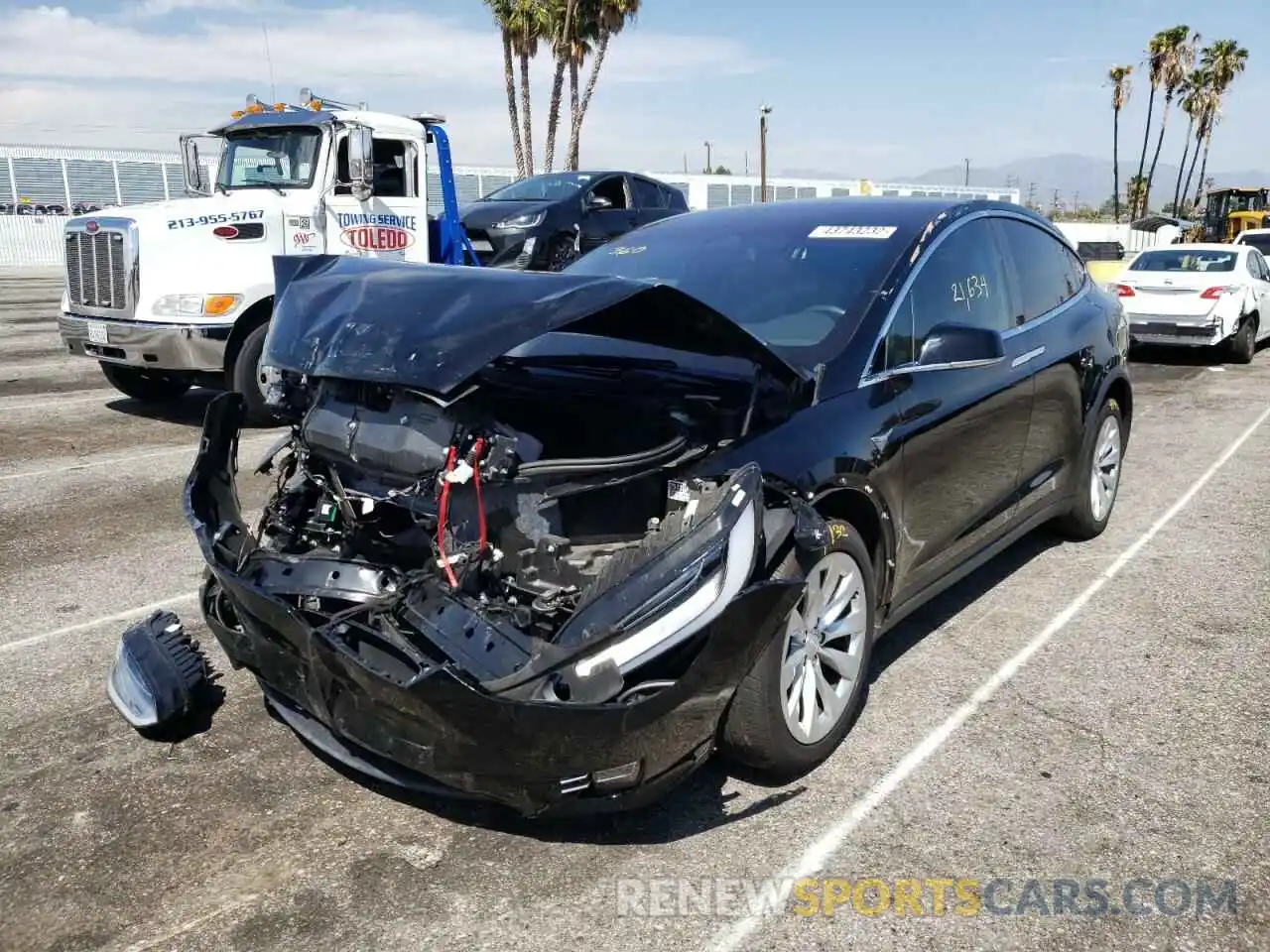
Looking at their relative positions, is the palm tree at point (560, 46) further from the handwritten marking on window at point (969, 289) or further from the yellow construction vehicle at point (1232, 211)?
the handwritten marking on window at point (969, 289)

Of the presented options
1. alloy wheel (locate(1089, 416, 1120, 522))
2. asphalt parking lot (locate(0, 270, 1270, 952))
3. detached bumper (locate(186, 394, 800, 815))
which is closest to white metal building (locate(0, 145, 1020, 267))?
alloy wheel (locate(1089, 416, 1120, 522))

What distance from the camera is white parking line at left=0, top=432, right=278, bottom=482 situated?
713 centimetres

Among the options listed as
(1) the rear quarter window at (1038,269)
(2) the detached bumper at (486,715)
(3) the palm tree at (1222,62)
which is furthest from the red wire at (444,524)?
(3) the palm tree at (1222,62)

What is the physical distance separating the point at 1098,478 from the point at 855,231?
2384 mm

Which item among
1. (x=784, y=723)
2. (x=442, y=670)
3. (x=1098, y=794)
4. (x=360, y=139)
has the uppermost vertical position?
(x=360, y=139)

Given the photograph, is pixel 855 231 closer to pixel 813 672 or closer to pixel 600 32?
pixel 813 672

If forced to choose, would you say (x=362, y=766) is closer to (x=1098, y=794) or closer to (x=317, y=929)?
(x=317, y=929)

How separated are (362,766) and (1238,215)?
34.0 m

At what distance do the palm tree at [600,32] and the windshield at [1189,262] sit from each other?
2146 centimetres

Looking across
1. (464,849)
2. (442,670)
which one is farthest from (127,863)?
(442,670)

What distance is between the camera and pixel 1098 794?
3.29 m

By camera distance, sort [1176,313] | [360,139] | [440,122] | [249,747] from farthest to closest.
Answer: [1176,313], [440,122], [360,139], [249,747]

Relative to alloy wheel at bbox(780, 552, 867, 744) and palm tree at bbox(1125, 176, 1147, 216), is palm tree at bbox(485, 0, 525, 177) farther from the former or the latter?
palm tree at bbox(1125, 176, 1147, 216)

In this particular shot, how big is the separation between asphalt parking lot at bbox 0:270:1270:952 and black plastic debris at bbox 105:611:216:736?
133 millimetres
